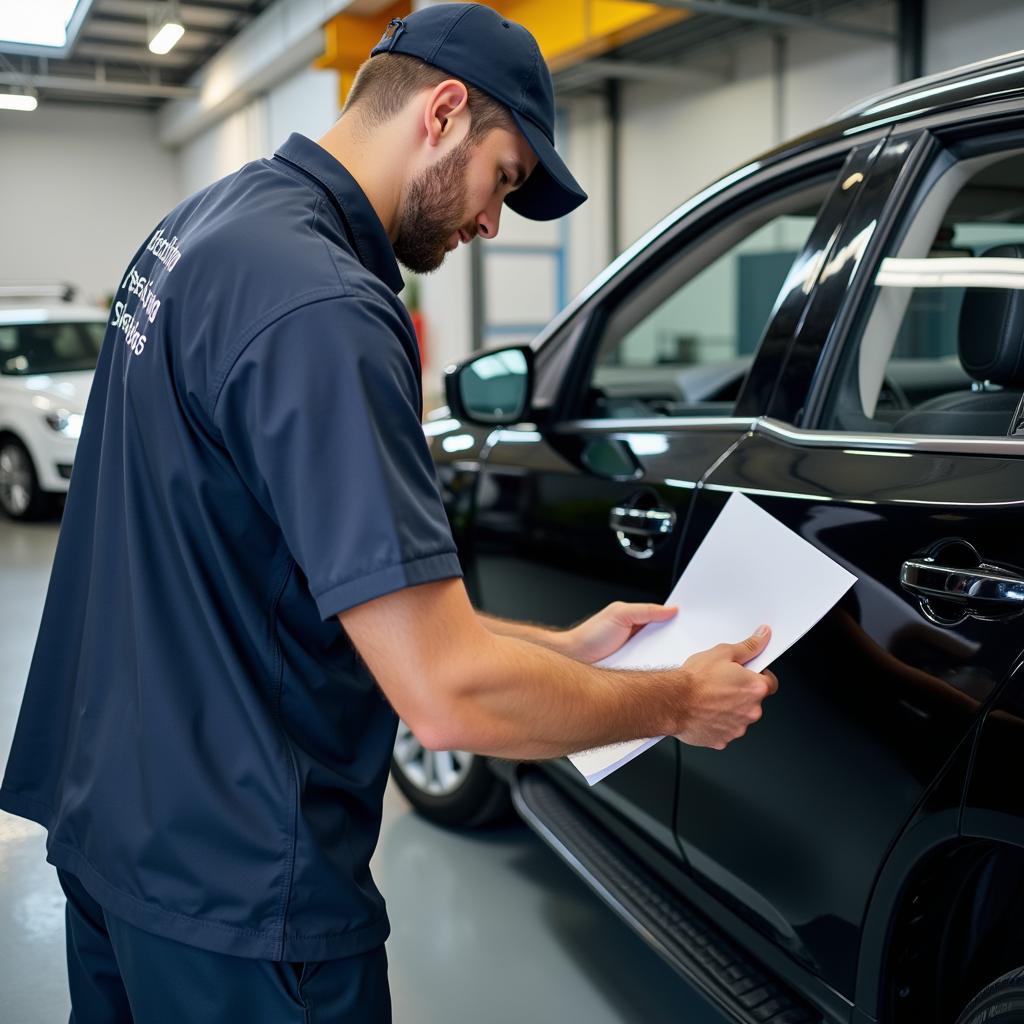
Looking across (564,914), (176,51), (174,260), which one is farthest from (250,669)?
(176,51)

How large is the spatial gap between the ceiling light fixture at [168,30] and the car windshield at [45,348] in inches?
233

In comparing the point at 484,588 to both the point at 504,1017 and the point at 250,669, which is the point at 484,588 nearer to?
the point at 504,1017

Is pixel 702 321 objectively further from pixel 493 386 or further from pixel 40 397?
pixel 493 386

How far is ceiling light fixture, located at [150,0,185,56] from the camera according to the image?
12.6 metres

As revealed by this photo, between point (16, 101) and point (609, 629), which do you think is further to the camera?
point (16, 101)

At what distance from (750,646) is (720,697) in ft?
0.35

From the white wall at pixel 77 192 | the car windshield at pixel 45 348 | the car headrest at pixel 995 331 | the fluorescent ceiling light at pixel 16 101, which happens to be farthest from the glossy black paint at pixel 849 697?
the white wall at pixel 77 192

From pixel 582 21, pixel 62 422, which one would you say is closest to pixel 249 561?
pixel 62 422

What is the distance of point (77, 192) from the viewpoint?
19594 millimetres

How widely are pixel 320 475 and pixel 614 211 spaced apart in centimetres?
1351

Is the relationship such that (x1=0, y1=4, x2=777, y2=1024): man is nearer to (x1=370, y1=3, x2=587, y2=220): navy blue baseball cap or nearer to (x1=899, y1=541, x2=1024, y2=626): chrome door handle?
(x1=370, y1=3, x2=587, y2=220): navy blue baseball cap

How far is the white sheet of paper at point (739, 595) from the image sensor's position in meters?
1.30

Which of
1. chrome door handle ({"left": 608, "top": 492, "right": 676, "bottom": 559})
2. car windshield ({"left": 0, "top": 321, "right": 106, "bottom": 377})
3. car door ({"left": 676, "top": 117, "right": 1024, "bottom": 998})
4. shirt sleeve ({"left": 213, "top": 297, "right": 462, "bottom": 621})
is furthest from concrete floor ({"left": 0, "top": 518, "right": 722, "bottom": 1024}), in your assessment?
car windshield ({"left": 0, "top": 321, "right": 106, "bottom": 377})

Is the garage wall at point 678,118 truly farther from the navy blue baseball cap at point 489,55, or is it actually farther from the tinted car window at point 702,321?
the navy blue baseball cap at point 489,55
